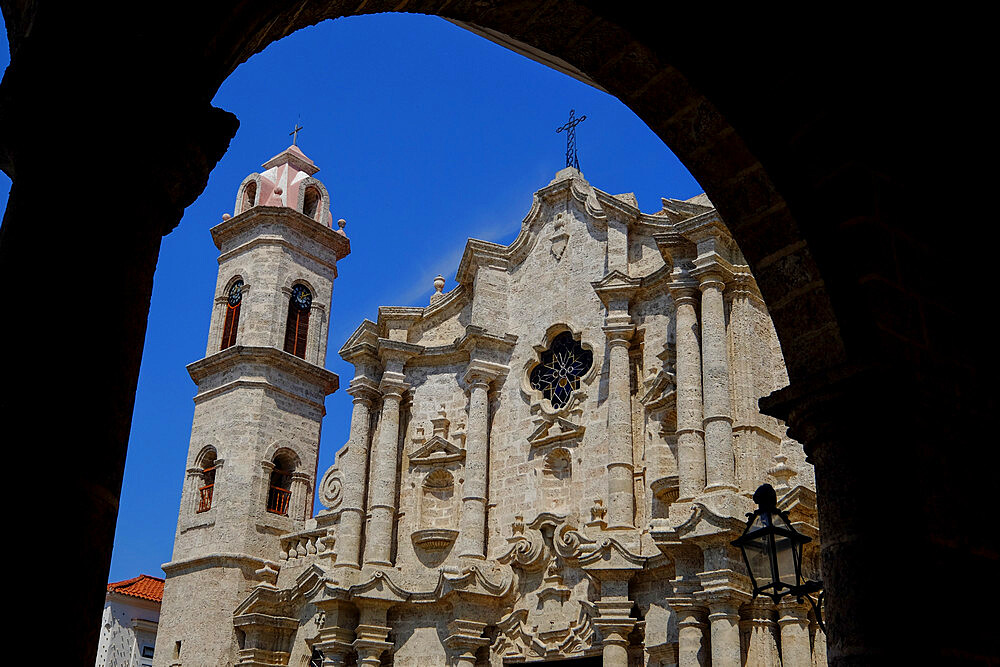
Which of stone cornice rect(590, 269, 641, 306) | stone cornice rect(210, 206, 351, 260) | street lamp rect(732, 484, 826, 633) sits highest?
stone cornice rect(210, 206, 351, 260)

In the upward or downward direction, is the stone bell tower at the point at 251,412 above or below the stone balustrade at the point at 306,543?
above

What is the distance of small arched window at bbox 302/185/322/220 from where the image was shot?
2726 cm

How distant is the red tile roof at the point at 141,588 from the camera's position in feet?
109

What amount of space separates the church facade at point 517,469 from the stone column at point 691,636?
3 centimetres

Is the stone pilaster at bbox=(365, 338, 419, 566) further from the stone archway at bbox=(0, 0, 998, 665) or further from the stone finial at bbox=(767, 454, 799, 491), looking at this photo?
the stone archway at bbox=(0, 0, 998, 665)

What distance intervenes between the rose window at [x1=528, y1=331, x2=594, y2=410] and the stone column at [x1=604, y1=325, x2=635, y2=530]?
0.85 meters

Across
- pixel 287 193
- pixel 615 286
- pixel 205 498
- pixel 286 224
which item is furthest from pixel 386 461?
pixel 287 193

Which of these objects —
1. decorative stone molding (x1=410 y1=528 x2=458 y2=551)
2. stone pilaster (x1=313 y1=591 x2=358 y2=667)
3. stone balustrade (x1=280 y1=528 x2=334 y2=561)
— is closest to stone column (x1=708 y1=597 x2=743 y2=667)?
decorative stone molding (x1=410 y1=528 x2=458 y2=551)

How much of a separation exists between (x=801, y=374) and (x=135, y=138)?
3.14 meters

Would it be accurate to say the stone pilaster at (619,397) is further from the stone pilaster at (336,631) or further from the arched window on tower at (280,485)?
the arched window on tower at (280,485)

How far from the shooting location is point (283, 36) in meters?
4.45

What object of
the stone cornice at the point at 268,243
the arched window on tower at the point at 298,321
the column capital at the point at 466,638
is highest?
the stone cornice at the point at 268,243

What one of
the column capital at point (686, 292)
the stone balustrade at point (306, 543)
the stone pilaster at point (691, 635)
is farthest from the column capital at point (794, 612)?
the stone balustrade at point (306, 543)

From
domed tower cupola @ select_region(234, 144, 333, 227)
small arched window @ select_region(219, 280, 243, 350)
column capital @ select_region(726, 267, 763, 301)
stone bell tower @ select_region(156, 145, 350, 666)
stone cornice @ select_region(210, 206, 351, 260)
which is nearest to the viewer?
column capital @ select_region(726, 267, 763, 301)
